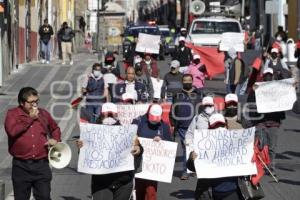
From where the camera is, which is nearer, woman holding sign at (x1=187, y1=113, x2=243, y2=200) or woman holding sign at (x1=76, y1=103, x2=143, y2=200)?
woman holding sign at (x1=187, y1=113, x2=243, y2=200)

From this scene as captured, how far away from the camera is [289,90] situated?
1608 cm

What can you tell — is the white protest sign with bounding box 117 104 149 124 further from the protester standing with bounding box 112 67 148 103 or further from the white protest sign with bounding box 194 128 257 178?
the white protest sign with bounding box 194 128 257 178

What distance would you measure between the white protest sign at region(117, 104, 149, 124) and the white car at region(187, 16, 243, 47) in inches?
858

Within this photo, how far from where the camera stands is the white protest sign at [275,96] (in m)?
15.6

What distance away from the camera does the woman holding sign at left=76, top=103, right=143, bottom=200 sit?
34.7 feet

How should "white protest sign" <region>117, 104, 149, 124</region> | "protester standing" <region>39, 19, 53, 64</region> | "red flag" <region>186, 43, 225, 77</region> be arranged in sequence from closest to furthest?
"white protest sign" <region>117, 104, 149, 124</region> < "red flag" <region>186, 43, 225, 77</region> < "protester standing" <region>39, 19, 53, 64</region>

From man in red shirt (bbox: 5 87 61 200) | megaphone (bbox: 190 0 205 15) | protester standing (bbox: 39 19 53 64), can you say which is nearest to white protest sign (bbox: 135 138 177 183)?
man in red shirt (bbox: 5 87 61 200)

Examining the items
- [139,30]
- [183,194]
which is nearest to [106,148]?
[183,194]

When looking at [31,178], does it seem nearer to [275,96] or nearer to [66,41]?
[275,96]

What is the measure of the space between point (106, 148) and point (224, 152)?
1314mm

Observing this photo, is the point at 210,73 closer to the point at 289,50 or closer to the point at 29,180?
the point at 289,50

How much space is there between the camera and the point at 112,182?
421 inches

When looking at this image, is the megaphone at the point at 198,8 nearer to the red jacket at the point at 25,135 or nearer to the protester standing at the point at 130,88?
the protester standing at the point at 130,88

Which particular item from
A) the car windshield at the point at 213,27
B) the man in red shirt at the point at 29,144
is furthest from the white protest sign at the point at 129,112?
the car windshield at the point at 213,27
